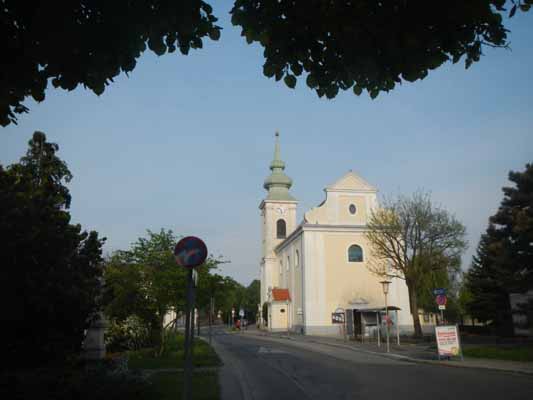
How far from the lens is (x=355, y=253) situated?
47.2 metres

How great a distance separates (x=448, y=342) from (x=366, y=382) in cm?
727

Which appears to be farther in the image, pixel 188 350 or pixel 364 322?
pixel 364 322

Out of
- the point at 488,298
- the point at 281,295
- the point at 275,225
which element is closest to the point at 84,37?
the point at 488,298

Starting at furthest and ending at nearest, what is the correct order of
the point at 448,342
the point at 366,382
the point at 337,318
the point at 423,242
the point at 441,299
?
the point at 337,318
the point at 423,242
the point at 441,299
the point at 448,342
the point at 366,382

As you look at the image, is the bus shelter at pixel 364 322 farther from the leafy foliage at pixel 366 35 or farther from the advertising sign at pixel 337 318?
the leafy foliage at pixel 366 35

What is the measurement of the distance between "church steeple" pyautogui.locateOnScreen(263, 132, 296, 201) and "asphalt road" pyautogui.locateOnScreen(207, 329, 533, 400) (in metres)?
46.2

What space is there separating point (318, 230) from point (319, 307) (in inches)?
281

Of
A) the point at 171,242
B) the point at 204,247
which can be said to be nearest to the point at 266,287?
the point at 171,242

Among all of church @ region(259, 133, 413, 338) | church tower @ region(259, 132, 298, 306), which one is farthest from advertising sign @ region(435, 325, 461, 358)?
church tower @ region(259, 132, 298, 306)

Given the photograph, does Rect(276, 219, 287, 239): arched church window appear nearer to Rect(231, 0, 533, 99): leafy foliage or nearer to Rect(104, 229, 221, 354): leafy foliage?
Rect(104, 229, 221, 354): leafy foliage

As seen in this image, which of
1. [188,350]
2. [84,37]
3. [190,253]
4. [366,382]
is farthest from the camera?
[366,382]

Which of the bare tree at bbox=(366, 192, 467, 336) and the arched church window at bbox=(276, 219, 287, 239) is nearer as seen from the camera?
the bare tree at bbox=(366, 192, 467, 336)

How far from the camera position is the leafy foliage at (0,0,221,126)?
4.69 meters

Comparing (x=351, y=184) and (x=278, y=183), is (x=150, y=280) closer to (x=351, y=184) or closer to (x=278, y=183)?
(x=351, y=184)
